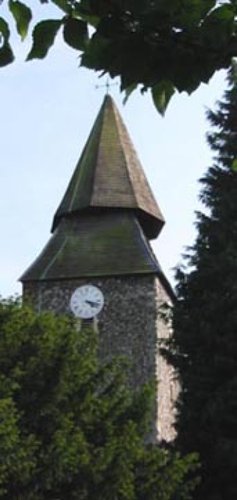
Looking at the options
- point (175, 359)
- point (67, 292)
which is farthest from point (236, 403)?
point (67, 292)

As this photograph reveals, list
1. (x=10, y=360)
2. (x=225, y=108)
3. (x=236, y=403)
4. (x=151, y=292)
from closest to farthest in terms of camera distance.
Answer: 1. (x=236, y=403)
2. (x=10, y=360)
3. (x=225, y=108)
4. (x=151, y=292)

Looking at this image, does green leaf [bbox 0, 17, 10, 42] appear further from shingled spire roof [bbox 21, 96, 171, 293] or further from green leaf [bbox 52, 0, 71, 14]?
shingled spire roof [bbox 21, 96, 171, 293]

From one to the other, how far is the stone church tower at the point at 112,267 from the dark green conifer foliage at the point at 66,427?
8.15 meters

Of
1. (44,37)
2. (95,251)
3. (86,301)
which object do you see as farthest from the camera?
(95,251)

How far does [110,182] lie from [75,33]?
30.9 meters

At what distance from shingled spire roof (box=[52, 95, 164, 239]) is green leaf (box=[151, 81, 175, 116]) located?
2967 centimetres

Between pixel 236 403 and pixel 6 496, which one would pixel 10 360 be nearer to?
pixel 6 496

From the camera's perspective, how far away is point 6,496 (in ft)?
53.4

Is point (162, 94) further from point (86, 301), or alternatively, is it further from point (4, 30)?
point (86, 301)

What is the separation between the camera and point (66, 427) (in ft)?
55.7

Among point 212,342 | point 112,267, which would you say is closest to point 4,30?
point 212,342

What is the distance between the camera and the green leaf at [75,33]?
2.45 metres

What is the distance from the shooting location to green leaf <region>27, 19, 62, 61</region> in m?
2.43

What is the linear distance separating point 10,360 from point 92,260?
12929 mm
